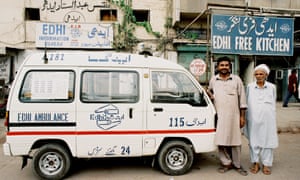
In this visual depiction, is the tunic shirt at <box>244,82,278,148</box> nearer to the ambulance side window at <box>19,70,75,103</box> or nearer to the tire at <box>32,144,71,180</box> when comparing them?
the ambulance side window at <box>19,70,75,103</box>

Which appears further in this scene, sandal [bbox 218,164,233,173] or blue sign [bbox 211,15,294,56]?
blue sign [bbox 211,15,294,56]

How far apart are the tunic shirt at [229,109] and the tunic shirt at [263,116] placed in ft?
0.78

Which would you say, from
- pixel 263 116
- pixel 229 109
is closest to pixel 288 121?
pixel 263 116

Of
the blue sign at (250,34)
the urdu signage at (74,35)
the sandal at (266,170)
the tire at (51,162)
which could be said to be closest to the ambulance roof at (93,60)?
the tire at (51,162)

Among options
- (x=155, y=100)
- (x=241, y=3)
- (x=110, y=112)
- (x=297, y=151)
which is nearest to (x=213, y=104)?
(x=155, y=100)

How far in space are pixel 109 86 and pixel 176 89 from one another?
114 cm

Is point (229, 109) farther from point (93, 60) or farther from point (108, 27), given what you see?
point (108, 27)

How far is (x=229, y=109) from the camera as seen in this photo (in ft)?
13.7

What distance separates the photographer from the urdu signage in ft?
38.7

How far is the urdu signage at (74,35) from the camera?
11790mm

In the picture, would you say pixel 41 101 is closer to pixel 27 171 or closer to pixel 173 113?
pixel 27 171

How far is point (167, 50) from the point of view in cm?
1241

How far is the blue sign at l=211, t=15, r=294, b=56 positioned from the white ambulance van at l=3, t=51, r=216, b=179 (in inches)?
116

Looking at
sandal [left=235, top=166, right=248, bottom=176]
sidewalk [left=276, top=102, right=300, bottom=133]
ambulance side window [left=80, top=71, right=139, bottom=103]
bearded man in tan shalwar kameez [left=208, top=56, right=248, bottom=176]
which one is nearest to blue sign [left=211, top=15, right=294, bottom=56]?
sidewalk [left=276, top=102, right=300, bottom=133]
